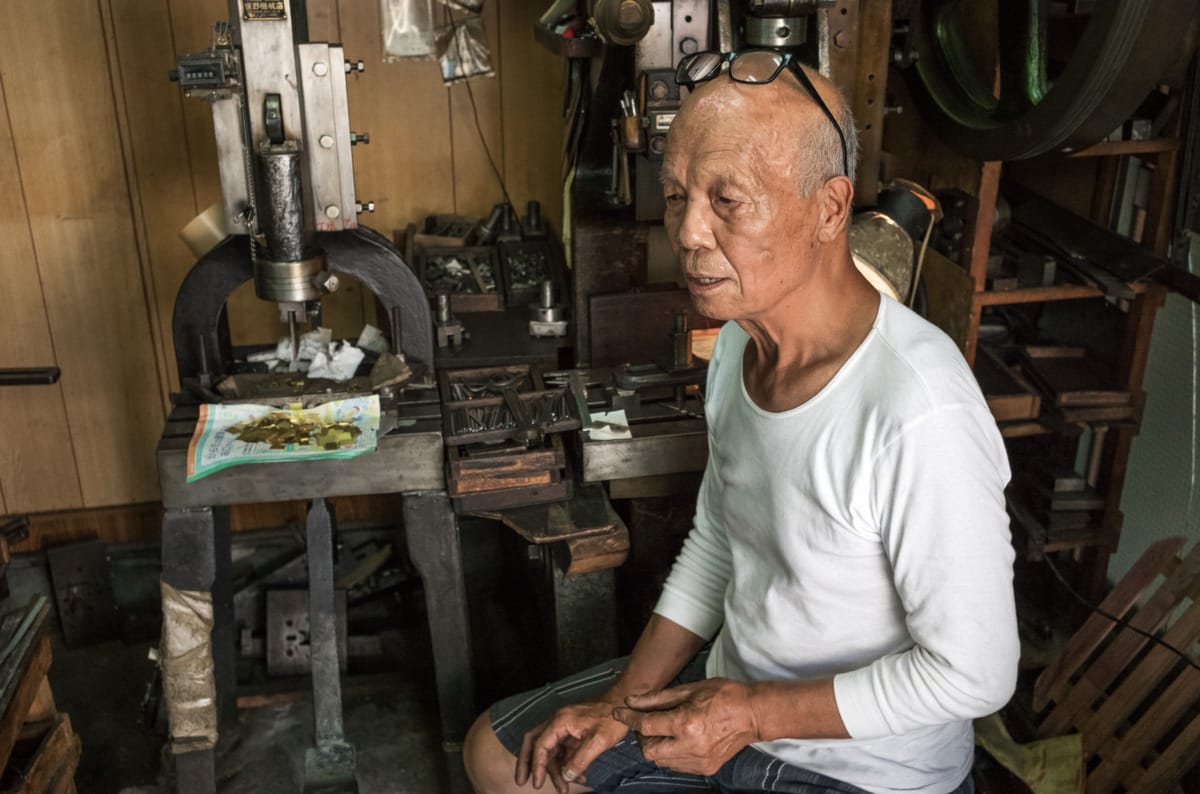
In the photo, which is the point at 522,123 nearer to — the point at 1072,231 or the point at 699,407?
the point at 699,407

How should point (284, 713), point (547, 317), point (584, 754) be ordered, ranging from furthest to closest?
point (284, 713), point (547, 317), point (584, 754)

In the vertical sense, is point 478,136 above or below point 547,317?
above

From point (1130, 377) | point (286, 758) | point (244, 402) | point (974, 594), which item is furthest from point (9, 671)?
point (1130, 377)

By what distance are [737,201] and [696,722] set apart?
2.16ft

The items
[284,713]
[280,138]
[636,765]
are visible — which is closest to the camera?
[636,765]

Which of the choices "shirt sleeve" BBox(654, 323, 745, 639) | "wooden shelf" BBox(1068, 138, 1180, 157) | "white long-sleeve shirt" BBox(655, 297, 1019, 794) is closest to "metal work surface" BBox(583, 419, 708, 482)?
"shirt sleeve" BBox(654, 323, 745, 639)

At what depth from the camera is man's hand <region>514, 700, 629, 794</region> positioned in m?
1.57

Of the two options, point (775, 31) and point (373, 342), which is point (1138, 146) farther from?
point (373, 342)

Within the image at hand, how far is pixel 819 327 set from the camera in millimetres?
1477

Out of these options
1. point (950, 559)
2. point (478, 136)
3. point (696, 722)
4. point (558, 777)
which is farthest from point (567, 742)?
point (478, 136)

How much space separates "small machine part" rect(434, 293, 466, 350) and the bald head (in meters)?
1.33

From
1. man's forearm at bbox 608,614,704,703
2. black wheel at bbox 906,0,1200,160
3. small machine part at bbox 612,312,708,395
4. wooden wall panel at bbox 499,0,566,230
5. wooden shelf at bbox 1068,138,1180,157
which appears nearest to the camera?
man's forearm at bbox 608,614,704,703

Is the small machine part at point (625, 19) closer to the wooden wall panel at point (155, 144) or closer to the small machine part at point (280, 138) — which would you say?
the small machine part at point (280, 138)

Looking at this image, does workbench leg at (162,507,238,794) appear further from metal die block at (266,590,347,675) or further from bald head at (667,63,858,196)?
bald head at (667,63,858,196)
